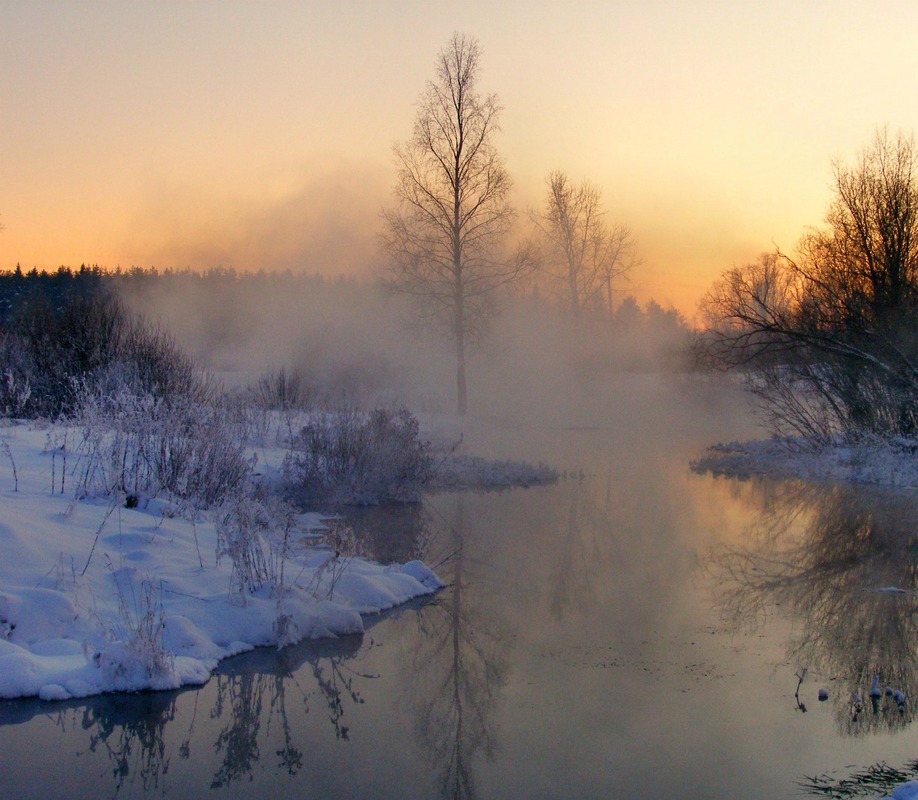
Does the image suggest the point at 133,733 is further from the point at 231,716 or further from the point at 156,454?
the point at 156,454

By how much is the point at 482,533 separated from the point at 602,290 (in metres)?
37.2

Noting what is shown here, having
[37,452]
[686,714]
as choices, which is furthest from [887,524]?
[37,452]

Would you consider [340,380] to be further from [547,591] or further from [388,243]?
[547,591]

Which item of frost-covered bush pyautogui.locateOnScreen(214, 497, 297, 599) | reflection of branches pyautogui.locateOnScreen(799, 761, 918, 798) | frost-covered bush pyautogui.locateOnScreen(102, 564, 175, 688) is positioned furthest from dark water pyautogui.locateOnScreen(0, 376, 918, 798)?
frost-covered bush pyautogui.locateOnScreen(214, 497, 297, 599)

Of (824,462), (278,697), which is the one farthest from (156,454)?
(824,462)

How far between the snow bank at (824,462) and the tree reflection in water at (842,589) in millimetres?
2492

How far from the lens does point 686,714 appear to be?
5.38 metres

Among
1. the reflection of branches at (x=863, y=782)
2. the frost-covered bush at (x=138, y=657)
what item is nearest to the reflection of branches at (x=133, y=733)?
the frost-covered bush at (x=138, y=657)

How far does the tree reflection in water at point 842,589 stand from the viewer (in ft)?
19.6

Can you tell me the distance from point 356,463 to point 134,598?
712cm

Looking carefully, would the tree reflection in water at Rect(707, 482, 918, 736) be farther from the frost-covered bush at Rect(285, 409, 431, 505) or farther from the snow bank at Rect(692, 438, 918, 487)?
the frost-covered bush at Rect(285, 409, 431, 505)

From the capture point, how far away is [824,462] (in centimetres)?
1844

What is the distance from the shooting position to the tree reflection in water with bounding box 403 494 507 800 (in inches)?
190

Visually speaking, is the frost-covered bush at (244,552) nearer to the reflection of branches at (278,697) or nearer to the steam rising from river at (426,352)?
the reflection of branches at (278,697)
